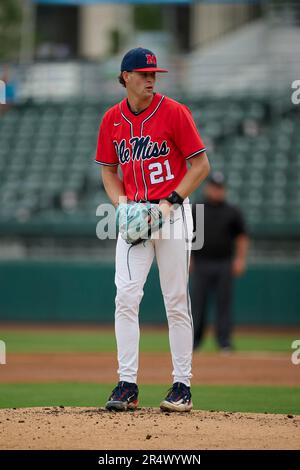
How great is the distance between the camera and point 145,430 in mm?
5855

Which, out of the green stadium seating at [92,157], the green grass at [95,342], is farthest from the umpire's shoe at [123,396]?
the green stadium seating at [92,157]

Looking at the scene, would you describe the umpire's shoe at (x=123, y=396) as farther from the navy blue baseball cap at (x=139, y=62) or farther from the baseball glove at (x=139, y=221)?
the navy blue baseball cap at (x=139, y=62)

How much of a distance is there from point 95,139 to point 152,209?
47.5 feet

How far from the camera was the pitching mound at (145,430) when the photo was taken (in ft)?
18.2

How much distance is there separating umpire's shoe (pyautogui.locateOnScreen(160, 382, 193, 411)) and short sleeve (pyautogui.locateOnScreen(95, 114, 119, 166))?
144cm

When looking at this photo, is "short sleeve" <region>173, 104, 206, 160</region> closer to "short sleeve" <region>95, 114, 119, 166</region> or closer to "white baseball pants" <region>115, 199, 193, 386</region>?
"white baseball pants" <region>115, 199, 193, 386</region>

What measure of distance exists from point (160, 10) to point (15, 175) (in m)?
9.23

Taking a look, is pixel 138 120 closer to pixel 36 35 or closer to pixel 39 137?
pixel 39 137

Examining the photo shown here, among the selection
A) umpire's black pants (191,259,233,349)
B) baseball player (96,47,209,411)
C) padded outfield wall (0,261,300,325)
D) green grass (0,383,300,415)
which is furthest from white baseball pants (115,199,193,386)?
padded outfield wall (0,261,300,325)

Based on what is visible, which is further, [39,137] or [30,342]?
[39,137]

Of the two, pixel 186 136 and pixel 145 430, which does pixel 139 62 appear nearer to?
pixel 186 136

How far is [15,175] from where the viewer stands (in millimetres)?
20344

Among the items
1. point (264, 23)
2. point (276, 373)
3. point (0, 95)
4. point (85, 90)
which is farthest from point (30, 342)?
point (264, 23)

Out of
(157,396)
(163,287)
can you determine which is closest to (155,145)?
(163,287)
